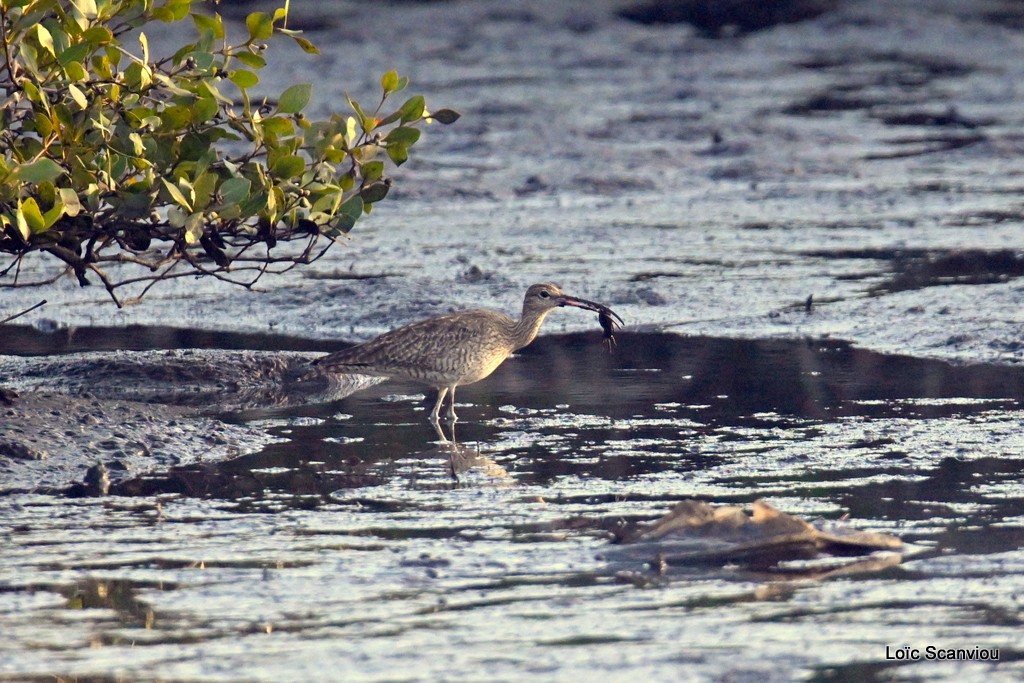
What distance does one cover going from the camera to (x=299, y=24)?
27.8 metres

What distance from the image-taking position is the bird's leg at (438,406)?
10.1 metres

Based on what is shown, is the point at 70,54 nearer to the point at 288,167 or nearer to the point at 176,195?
the point at 176,195

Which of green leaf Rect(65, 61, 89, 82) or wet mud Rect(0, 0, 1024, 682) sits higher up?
green leaf Rect(65, 61, 89, 82)

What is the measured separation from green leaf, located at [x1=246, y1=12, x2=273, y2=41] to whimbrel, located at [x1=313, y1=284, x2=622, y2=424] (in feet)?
8.13

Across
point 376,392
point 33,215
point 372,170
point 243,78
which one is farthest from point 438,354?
point 33,215

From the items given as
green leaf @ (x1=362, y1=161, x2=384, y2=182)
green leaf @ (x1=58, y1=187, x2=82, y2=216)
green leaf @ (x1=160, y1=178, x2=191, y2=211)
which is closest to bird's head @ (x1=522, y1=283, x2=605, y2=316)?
green leaf @ (x1=362, y1=161, x2=384, y2=182)

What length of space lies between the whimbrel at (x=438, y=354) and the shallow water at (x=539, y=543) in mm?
225

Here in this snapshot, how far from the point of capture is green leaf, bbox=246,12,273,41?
8.63 metres

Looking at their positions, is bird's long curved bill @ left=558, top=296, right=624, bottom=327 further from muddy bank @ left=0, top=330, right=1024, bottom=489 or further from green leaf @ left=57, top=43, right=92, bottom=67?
green leaf @ left=57, top=43, right=92, bottom=67

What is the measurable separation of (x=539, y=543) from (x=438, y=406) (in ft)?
11.0

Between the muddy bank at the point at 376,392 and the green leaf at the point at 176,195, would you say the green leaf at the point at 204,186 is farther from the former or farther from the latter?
the muddy bank at the point at 376,392

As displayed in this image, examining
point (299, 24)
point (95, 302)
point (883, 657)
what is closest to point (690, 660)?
point (883, 657)

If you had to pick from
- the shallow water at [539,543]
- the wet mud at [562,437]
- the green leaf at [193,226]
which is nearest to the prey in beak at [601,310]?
the wet mud at [562,437]

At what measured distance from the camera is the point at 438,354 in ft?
34.4
